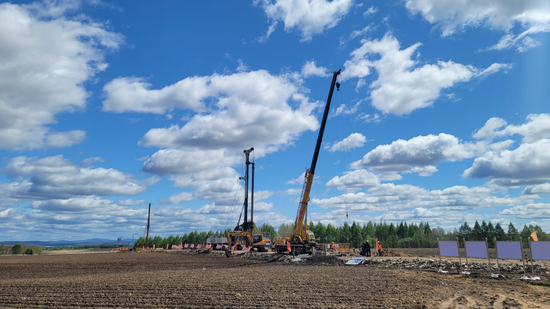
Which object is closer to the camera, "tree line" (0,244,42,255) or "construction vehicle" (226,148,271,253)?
"construction vehicle" (226,148,271,253)

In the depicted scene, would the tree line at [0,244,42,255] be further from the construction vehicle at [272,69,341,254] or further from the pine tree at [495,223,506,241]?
the pine tree at [495,223,506,241]

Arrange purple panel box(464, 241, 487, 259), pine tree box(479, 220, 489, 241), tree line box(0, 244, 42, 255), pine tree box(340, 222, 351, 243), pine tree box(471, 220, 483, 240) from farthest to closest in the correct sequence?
1. pine tree box(340, 222, 351, 243)
2. pine tree box(471, 220, 483, 240)
3. pine tree box(479, 220, 489, 241)
4. tree line box(0, 244, 42, 255)
5. purple panel box(464, 241, 487, 259)

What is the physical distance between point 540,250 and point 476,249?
133 inches

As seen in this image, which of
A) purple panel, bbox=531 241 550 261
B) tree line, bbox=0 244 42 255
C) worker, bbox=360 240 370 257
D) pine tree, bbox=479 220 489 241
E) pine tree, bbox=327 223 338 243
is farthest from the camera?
pine tree, bbox=327 223 338 243

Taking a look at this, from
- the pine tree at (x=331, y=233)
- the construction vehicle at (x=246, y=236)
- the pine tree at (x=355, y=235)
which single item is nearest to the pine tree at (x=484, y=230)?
the pine tree at (x=355, y=235)

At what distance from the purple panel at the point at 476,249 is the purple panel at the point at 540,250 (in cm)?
238

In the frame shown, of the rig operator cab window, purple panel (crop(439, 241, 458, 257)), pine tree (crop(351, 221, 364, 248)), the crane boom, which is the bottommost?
pine tree (crop(351, 221, 364, 248))

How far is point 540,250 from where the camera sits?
57.1 ft

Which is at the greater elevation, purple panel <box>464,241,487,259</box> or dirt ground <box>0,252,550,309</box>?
purple panel <box>464,241,487,259</box>

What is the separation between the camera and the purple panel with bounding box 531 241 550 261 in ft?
56.3

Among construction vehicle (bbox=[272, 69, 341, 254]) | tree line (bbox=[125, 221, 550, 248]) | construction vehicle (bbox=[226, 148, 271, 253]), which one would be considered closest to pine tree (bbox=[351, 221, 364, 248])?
tree line (bbox=[125, 221, 550, 248])

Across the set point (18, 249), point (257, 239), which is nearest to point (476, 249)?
point (257, 239)

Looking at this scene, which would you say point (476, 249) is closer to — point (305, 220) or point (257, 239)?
point (305, 220)

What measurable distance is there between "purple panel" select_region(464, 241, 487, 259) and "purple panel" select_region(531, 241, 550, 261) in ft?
7.82
